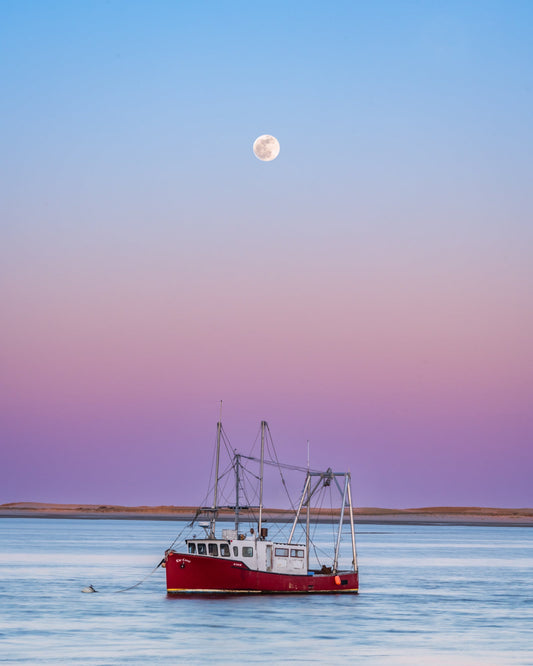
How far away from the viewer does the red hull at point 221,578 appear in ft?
242

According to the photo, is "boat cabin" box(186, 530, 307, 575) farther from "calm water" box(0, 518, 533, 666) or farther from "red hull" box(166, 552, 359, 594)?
"calm water" box(0, 518, 533, 666)

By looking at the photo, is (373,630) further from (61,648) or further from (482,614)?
(61,648)

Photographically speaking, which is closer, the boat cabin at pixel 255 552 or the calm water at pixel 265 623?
the calm water at pixel 265 623

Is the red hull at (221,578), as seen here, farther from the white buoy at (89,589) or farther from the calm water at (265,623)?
the white buoy at (89,589)

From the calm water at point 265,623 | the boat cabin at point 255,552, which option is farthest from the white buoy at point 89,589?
the boat cabin at point 255,552

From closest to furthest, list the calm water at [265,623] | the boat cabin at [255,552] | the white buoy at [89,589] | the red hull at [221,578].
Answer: the calm water at [265,623], the red hull at [221,578], the boat cabin at [255,552], the white buoy at [89,589]

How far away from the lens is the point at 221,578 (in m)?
73.8

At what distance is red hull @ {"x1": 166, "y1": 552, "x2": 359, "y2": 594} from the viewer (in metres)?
73.8

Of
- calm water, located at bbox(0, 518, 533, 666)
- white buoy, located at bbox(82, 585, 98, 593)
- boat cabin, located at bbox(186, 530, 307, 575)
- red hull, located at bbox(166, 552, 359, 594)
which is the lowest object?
calm water, located at bbox(0, 518, 533, 666)

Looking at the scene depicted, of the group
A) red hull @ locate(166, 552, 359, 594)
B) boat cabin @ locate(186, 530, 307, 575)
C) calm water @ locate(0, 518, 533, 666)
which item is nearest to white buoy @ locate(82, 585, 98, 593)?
calm water @ locate(0, 518, 533, 666)

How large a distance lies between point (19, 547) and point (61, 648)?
112 m

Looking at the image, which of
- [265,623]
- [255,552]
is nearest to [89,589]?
[255,552]

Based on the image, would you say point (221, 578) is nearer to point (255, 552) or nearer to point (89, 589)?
point (255, 552)

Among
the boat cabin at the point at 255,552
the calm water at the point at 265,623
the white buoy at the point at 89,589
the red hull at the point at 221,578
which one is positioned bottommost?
the calm water at the point at 265,623
